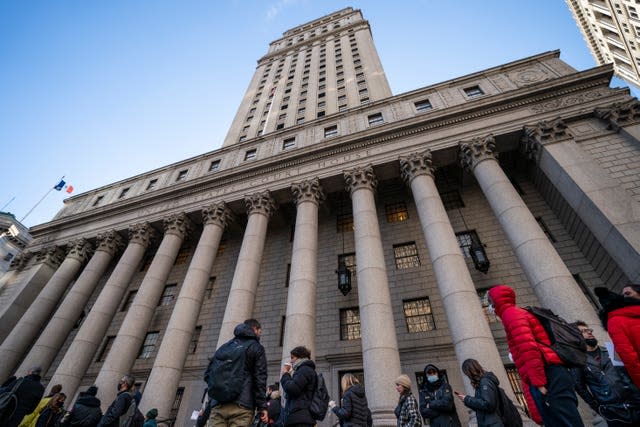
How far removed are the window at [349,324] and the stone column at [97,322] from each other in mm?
13062

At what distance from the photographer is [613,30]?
53375 millimetres

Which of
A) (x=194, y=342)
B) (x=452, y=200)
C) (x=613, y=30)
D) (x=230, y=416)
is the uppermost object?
(x=613, y=30)

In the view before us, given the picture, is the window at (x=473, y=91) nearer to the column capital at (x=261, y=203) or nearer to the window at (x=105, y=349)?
the column capital at (x=261, y=203)

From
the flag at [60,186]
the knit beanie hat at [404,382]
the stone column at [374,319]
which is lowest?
the knit beanie hat at [404,382]

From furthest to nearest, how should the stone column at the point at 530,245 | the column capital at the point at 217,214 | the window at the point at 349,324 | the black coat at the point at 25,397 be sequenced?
the column capital at the point at 217,214 < the window at the point at 349,324 < the stone column at the point at 530,245 < the black coat at the point at 25,397

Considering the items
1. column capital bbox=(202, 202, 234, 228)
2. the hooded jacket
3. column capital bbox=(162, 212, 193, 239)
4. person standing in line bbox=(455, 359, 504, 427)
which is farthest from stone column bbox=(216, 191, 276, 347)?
person standing in line bbox=(455, 359, 504, 427)

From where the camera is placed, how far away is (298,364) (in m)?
5.27

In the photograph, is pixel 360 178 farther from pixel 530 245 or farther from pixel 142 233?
pixel 142 233

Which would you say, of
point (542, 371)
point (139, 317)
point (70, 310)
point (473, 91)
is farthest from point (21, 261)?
point (473, 91)

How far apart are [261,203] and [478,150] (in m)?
12.5

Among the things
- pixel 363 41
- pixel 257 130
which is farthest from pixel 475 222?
pixel 363 41

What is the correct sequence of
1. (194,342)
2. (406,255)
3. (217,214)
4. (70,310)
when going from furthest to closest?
(217,214)
(70,310)
(194,342)
(406,255)

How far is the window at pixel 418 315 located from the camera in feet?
48.5

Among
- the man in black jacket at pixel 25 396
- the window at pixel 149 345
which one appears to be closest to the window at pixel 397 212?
the window at pixel 149 345
